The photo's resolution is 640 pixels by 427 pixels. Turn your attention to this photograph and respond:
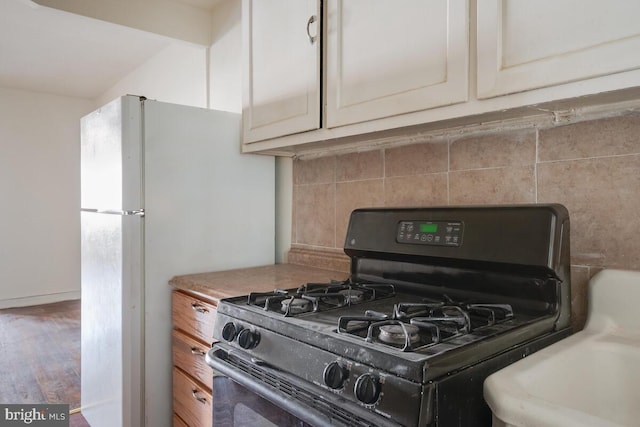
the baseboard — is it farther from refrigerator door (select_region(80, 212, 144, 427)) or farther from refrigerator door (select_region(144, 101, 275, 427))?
refrigerator door (select_region(144, 101, 275, 427))

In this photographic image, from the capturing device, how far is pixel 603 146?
44.1 inches

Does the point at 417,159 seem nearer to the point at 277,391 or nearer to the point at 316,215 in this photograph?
the point at 316,215

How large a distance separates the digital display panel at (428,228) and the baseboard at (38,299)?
5.11 m

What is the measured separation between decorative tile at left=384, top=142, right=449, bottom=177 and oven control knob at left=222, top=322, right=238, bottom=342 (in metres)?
0.87

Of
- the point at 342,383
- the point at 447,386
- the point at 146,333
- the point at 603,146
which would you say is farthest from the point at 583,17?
the point at 146,333

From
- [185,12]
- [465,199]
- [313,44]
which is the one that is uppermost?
[185,12]

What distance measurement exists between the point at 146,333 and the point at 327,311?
3.31 ft

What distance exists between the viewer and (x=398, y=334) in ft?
2.78

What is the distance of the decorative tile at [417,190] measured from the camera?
60.1 inches

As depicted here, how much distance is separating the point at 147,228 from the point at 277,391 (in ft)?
3.43

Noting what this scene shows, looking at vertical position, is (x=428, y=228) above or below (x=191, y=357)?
above

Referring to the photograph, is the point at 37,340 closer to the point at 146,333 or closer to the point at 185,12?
the point at 146,333

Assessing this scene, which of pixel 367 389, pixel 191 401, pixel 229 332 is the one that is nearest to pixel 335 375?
pixel 367 389

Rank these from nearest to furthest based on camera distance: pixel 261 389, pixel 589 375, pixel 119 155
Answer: pixel 589 375
pixel 261 389
pixel 119 155
